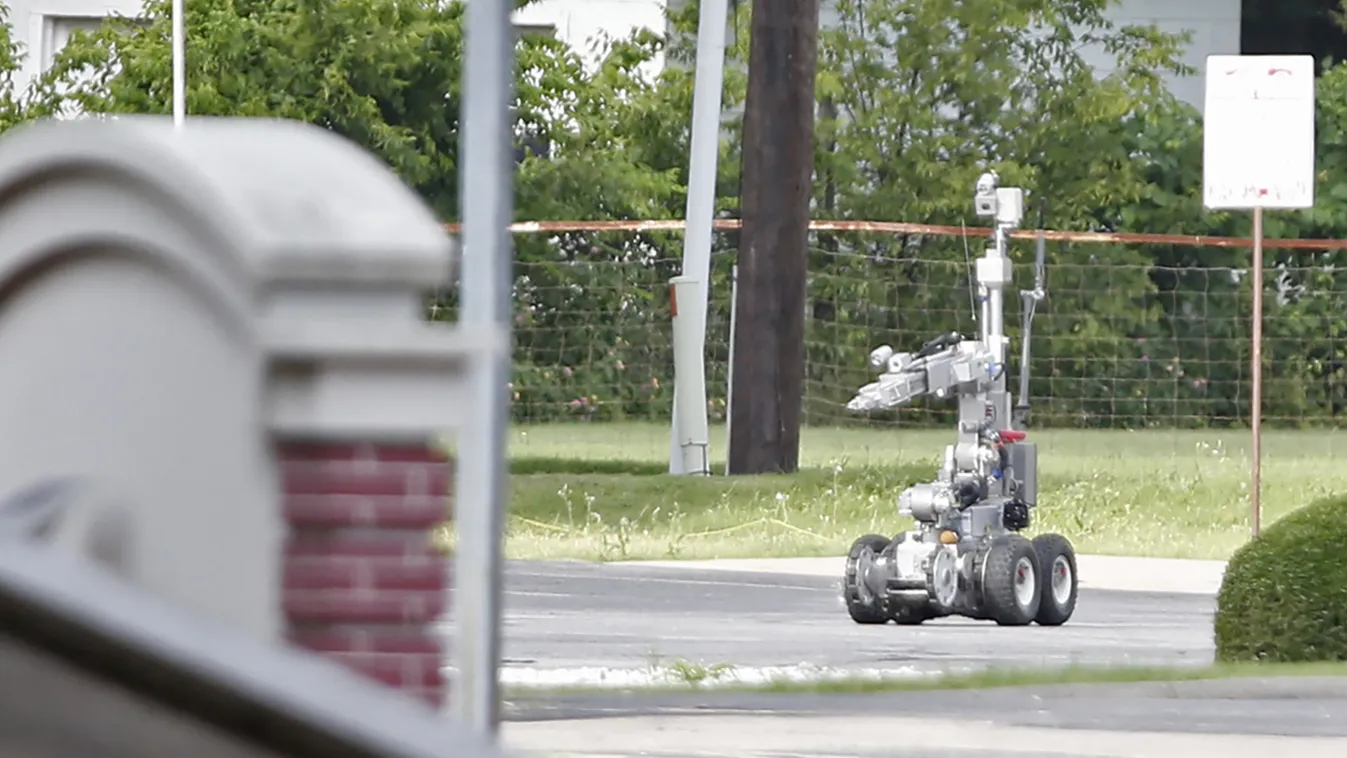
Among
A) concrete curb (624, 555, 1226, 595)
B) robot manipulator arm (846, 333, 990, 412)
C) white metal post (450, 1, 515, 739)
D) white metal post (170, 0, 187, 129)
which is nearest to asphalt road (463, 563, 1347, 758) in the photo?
robot manipulator arm (846, 333, 990, 412)

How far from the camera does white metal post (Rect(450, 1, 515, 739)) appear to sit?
16.5 feet

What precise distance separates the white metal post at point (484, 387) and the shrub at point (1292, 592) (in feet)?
19.7

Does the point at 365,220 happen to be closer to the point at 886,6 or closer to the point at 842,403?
the point at 842,403

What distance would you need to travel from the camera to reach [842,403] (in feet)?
86.6

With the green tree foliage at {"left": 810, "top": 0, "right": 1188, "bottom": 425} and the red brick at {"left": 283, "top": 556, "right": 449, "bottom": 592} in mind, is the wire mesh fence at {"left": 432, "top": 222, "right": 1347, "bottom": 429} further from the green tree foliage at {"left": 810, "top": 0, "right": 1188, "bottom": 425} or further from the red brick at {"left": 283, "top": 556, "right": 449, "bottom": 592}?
the red brick at {"left": 283, "top": 556, "right": 449, "bottom": 592}

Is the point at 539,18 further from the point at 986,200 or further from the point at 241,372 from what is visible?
the point at 241,372

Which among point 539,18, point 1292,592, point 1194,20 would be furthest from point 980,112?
point 1292,592

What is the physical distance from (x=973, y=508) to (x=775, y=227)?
9.60 metres

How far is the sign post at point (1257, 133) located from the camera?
1568cm

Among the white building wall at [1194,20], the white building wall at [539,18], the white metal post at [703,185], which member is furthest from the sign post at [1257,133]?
the white building wall at [1194,20]


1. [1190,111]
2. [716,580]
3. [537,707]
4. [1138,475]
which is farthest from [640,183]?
[537,707]

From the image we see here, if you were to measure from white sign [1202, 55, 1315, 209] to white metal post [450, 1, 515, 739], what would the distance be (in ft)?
34.8

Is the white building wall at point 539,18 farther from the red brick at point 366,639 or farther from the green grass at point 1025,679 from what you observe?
the red brick at point 366,639

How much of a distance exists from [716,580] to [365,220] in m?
12.8
